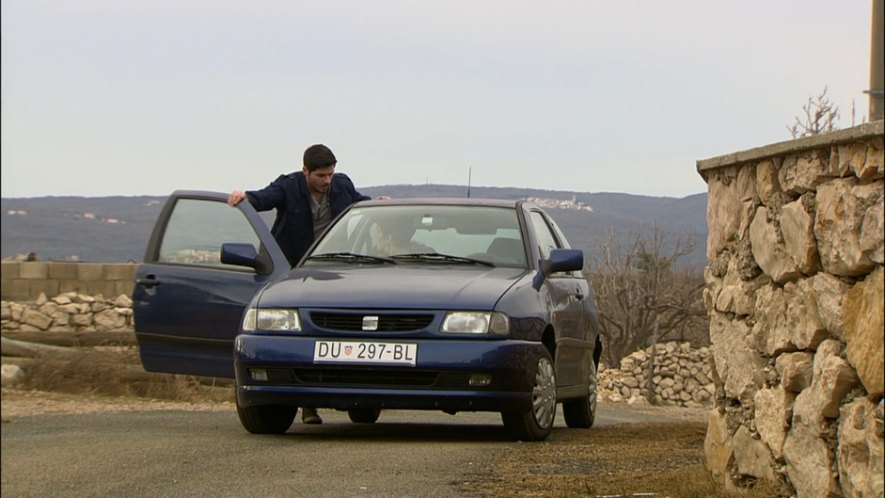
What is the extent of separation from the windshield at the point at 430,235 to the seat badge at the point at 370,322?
108cm

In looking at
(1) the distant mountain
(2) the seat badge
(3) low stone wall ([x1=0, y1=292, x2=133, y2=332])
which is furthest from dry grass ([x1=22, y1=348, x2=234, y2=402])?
(1) the distant mountain

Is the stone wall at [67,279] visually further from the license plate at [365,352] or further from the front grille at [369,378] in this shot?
the license plate at [365,352]

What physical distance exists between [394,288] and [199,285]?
2056mm

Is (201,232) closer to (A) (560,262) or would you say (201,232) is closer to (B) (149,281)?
(B) (149,281)

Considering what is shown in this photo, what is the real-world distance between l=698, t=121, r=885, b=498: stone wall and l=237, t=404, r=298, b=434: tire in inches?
128

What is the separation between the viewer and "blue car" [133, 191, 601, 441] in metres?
8.48

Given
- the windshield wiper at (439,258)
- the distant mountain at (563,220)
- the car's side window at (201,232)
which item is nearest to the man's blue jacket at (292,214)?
the car's side window at (201,232)

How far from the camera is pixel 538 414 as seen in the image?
29.1ft

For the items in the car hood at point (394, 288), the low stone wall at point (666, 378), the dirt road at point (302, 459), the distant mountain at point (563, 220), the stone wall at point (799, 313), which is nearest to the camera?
the stone wall at point (799, 313)

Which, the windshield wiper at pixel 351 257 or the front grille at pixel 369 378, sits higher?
the windshield wiper at pixel 351 257

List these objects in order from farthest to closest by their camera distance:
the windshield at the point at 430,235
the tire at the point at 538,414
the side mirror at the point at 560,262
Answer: the windshield at the point at 430,235
the side mirror at the point at 560,262
the tire at the point at 538,414

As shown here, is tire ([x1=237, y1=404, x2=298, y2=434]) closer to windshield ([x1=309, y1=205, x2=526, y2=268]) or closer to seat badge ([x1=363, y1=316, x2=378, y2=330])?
seat badge ([x1=363, y1=316, x2=378, y2=330])

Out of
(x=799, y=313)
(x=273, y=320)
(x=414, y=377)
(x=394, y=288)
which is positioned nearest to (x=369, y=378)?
(x=414, y=377)

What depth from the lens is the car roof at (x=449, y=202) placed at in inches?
401
